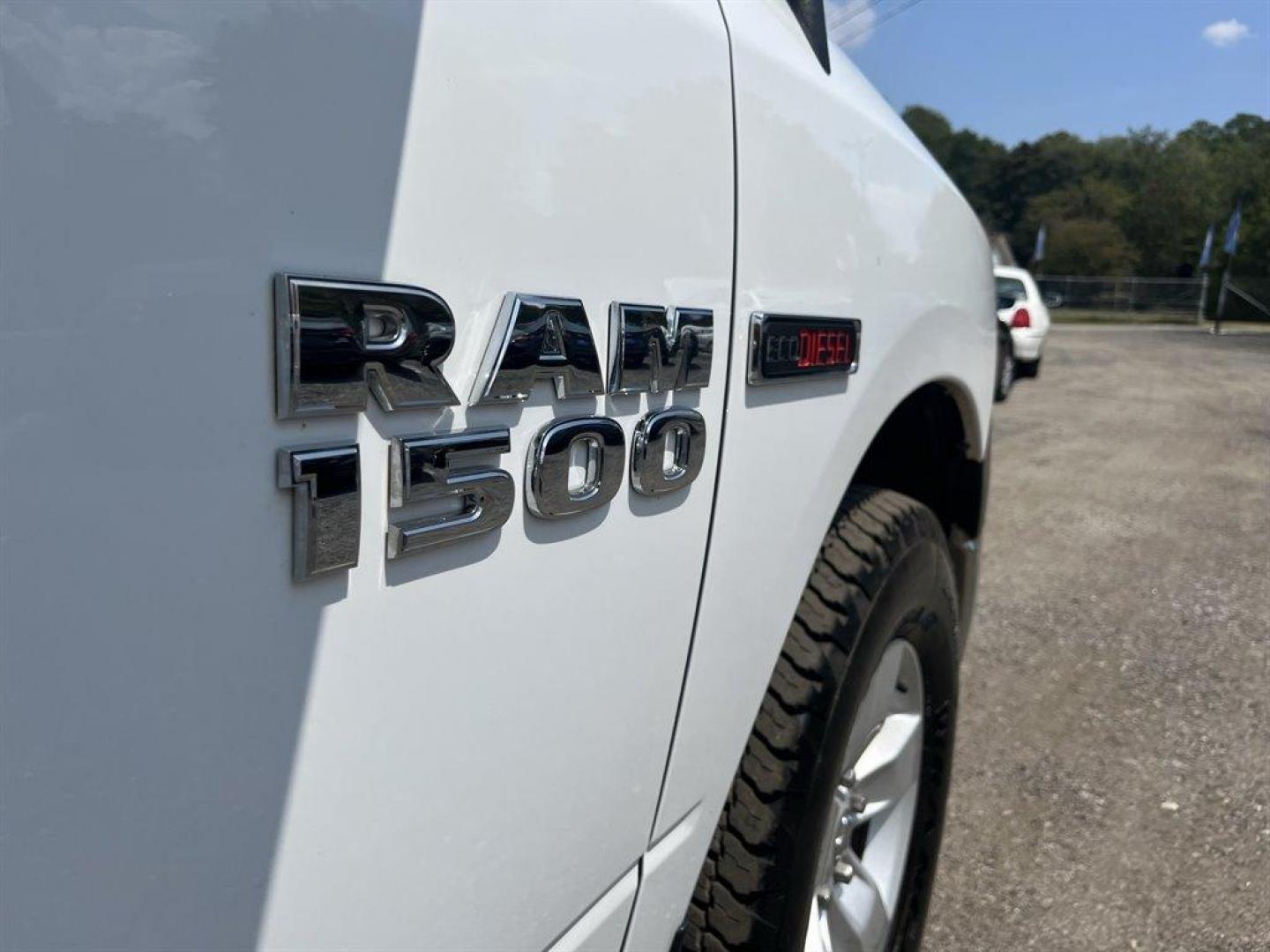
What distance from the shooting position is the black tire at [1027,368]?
43.4 feet

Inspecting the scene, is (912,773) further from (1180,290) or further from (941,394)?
(1180,290)

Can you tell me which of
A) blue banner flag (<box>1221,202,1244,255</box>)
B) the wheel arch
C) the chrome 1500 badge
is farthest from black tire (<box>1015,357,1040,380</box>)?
the chrome 1500 badge

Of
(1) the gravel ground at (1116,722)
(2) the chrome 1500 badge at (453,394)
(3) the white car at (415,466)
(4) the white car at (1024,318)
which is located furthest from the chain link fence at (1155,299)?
(2) the chrome 1500 badge at (453,394)

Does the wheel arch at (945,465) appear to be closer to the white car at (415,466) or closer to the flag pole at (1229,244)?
the white car at (415,466)

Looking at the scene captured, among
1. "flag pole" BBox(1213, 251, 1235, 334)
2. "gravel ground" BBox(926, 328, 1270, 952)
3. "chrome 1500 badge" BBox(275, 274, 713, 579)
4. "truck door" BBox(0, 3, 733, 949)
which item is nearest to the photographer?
"truck door" BBox(0, 3, 733, 949)

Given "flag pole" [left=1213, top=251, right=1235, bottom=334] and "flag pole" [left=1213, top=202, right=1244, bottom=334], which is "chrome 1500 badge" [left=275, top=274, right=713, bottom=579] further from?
"flag pole" [left=1213, top=251, right=1235, bottom=334]

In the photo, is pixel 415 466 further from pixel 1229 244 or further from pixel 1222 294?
pixel 1222 294

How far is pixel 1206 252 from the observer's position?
1017 inches

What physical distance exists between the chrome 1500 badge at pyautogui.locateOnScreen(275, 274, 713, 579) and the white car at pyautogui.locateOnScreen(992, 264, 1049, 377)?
1209 centimetres

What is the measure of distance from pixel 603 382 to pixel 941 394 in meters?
1.35

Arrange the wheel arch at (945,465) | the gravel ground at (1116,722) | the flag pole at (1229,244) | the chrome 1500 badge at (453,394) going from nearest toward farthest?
the chrome 1500 badge at (453,394) < the wheel arch at (945,465) < the gravel ground at (1116,722) < the flag pole at (1229,244)

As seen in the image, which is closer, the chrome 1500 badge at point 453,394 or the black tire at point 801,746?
the chrome 1500 badge at point 453,394

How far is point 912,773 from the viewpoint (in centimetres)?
193

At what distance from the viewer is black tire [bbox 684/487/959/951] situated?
1.36 meters
